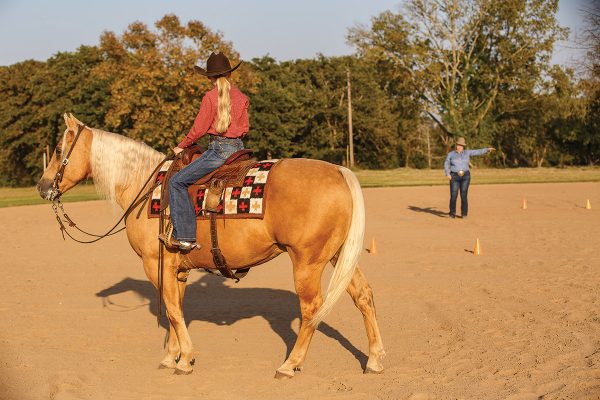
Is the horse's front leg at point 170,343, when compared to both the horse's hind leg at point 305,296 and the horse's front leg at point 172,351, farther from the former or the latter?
the horse's hind leg at point 305,296

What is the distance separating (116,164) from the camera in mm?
6836

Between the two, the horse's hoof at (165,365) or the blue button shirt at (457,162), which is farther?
the blue button shirt at (457,162)

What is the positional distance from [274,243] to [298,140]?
51466 mm

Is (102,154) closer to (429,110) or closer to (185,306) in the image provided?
(185,306)

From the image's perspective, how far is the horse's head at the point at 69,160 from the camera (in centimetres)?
671

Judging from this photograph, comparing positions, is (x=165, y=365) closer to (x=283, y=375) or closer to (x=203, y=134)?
(x=283, y=375)

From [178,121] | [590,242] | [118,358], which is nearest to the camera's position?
[118,358]

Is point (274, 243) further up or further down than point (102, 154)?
further down

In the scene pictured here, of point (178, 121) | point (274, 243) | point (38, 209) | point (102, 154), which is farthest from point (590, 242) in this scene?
point (178, 121)

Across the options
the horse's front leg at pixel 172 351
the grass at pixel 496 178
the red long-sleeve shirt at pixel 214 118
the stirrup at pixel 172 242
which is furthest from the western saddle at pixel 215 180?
the grass at pixel 496 178

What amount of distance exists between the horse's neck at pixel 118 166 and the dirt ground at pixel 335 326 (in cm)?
175

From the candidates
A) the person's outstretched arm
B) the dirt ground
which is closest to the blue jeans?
the dirt ground

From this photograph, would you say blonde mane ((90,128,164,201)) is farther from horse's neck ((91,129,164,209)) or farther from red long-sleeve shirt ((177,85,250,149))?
red long-sleeve shirt ((177,85,250,149))

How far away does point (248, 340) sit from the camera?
7383 millimetres
